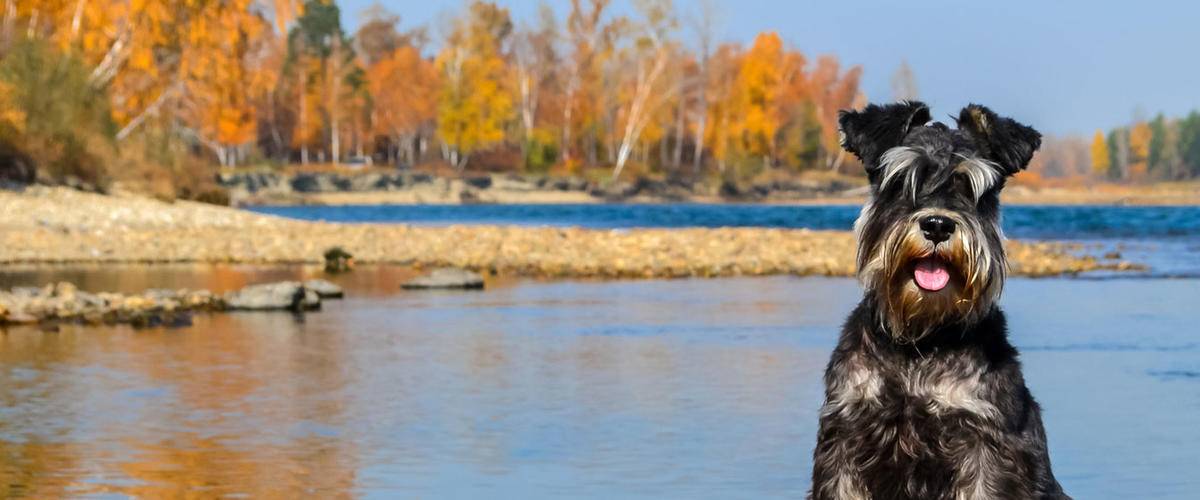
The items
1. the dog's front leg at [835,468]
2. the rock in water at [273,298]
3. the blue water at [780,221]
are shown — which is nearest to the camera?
the dog's front leg at [835,468]

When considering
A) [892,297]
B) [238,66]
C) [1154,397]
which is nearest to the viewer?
[892,297]

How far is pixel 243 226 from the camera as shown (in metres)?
46.1

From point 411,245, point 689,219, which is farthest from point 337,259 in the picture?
point 689,219

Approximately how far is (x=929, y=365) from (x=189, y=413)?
26.2 feet

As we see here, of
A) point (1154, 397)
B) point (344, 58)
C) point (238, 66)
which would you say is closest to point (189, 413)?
point (1154, 397)

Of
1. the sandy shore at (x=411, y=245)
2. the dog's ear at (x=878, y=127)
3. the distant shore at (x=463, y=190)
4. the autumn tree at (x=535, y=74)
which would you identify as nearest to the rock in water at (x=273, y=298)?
the sandy shore at (x=411, y=245)

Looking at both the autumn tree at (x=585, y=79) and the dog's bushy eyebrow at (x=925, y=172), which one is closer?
the dog's bushy eyebrow at (x=925, y=172)

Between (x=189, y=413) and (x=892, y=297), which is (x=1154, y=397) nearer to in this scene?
(x=189, y=413)

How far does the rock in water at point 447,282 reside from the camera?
2755cm

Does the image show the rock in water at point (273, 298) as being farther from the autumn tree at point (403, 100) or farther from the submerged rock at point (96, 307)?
the autumn tree at point (403, 100)

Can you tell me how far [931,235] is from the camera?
18.0ft

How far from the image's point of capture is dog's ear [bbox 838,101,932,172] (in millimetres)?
5918

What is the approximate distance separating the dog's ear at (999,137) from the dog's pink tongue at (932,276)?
0.50m

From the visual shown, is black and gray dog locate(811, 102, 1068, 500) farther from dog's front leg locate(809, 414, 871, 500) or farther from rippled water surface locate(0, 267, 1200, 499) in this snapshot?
rippled water surface locate(0, 267, 1200, 499)
